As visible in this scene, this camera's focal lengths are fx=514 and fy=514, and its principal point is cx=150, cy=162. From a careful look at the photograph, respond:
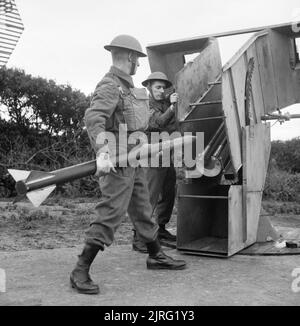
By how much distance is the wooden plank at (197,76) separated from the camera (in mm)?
5316

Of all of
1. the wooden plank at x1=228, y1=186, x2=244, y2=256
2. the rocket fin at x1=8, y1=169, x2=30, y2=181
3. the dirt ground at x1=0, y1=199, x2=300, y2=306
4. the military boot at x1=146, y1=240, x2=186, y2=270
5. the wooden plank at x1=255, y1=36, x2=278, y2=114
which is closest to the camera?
the dirt ground at x1=0, y1=199, x2=300, y2=306

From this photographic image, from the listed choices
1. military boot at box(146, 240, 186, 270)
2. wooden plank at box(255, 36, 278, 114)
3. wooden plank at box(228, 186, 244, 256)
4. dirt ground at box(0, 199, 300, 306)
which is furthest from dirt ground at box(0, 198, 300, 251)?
wooden plank at box(255, 36, 278, 114)

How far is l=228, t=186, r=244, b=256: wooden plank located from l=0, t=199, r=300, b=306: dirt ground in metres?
0.14

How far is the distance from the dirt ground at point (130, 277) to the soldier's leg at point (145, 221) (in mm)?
128

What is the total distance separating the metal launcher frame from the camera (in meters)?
5.12

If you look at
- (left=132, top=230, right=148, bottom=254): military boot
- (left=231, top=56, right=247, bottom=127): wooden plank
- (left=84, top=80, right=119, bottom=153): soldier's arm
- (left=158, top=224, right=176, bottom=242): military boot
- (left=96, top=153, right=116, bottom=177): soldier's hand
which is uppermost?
(left=231, top=56, right=247, bottom=127): wooden plank

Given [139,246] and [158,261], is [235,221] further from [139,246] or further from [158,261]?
[139,246]

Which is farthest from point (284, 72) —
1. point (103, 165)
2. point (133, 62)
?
point (103, 165)

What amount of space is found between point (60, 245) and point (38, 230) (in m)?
1.07

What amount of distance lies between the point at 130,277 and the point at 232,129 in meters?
1.73

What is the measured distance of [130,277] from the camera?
4.41m

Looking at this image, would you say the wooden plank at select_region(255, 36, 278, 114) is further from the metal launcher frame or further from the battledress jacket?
the battledress jacket
